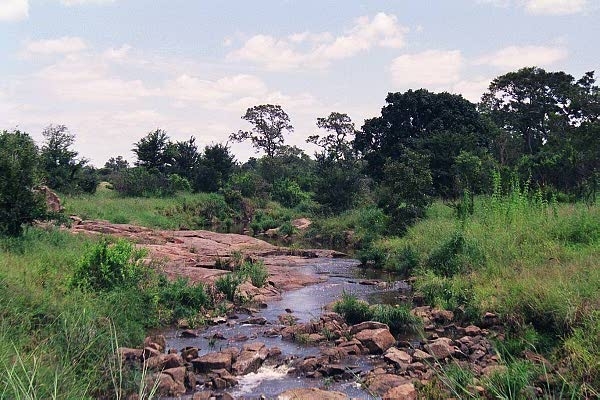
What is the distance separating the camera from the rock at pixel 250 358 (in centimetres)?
820

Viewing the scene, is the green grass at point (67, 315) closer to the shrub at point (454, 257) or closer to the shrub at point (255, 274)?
the shrub at point (255, 274)

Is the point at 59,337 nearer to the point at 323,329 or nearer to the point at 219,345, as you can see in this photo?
the point at 219,345

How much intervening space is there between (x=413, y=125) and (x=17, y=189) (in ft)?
102

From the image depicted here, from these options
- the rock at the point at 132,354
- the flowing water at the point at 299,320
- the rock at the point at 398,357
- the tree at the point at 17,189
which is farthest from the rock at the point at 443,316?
the tree at the point at 17,189

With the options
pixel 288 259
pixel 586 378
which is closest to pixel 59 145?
pixel 288 259

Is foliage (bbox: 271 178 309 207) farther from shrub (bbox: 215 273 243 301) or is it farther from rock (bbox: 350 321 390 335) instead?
rock (bbox: 350 321 390 335)

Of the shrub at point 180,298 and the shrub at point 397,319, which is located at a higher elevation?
the shrub at point 180,298

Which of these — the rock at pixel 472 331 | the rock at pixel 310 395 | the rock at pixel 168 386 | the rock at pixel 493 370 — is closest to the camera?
the rock at pixel 493 370

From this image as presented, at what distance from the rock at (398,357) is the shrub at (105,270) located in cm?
534

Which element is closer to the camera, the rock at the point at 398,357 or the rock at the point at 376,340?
the rock at the point at 398,357

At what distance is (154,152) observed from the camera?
47.4 metres

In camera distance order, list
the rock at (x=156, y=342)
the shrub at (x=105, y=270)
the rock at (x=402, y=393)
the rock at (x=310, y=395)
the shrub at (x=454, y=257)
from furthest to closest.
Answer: the shrub at (x=454, y=257) → the shrub at (x=105, y=270) → the rock at (x=156, y=342) → the rock at (x=310, y=395) → the rock at (x=402, y=393)

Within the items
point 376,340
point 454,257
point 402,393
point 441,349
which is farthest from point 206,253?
point 402,393

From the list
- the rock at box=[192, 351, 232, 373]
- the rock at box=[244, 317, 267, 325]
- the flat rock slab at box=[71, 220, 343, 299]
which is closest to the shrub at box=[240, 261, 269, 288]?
the flat rock slab at box=[71, 220, 343, 299]
